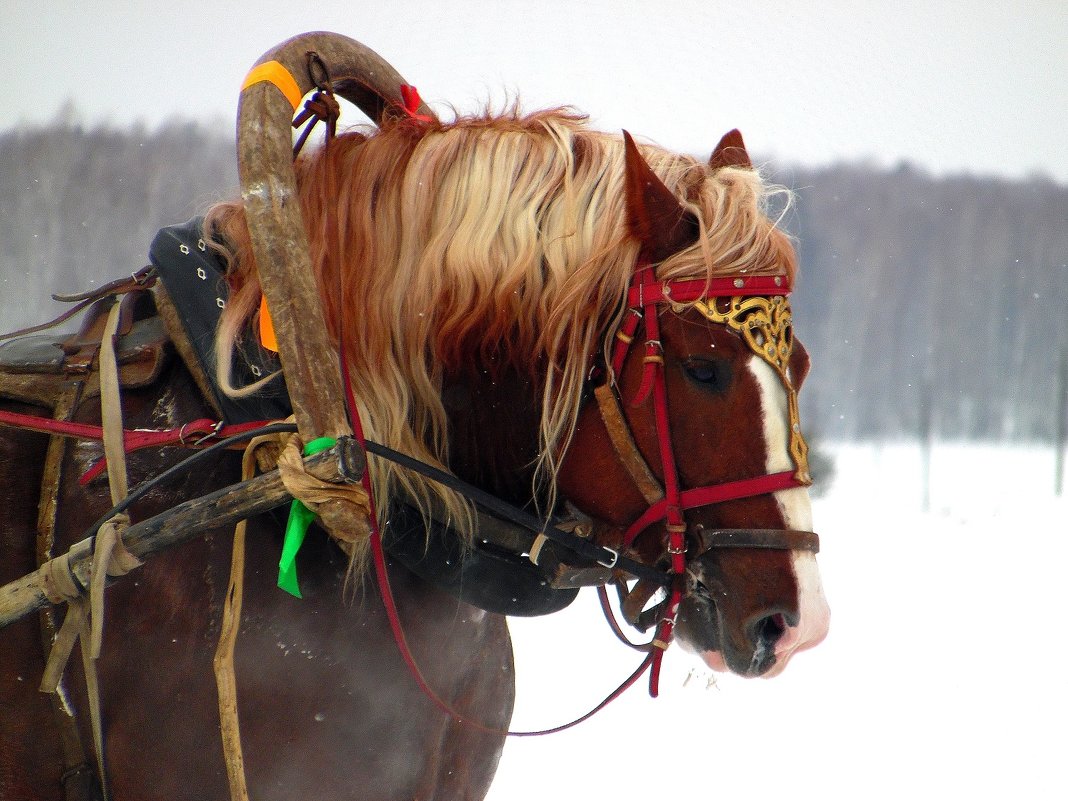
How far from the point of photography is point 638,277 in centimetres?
119

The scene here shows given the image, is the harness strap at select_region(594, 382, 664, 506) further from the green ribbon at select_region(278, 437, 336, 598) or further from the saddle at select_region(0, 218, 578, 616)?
the green ribbon at select_region(278, 437, 336, 598)

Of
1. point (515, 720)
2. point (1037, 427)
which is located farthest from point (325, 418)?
point (1037, 427)

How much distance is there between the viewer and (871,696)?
340 cm

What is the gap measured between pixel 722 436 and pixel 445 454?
406 millimetres

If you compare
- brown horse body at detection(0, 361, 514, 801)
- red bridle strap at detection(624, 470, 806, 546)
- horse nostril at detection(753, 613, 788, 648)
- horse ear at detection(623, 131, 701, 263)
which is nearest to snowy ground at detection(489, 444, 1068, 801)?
brown horse body at detection(0, 361, 514, 801)

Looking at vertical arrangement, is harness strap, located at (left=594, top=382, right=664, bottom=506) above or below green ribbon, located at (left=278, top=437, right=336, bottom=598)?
above

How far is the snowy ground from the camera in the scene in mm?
2814

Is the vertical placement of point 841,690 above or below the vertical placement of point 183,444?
below

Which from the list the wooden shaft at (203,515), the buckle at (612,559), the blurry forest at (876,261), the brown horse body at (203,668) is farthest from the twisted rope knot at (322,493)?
the blurry forest at (876,261)

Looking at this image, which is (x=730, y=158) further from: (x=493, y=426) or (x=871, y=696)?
(x=871, y=696)

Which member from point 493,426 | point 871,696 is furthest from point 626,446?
point 871,696

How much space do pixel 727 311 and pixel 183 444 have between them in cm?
78

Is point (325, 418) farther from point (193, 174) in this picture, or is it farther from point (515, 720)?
point (193, 174)

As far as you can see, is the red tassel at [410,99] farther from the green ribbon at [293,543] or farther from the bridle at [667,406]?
the green ribbon at [293,543]
